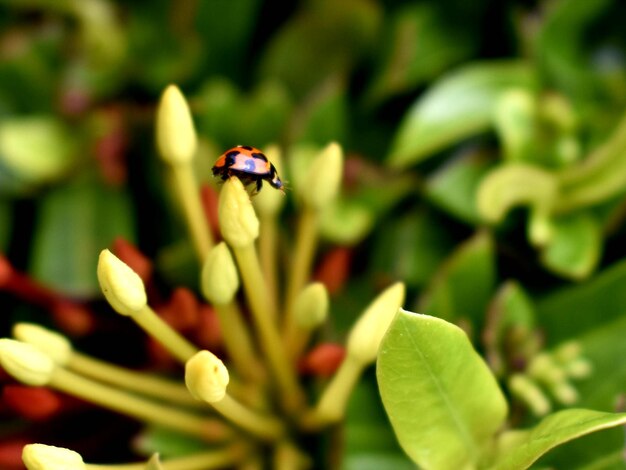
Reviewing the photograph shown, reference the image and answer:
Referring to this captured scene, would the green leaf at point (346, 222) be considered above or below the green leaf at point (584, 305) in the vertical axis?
above

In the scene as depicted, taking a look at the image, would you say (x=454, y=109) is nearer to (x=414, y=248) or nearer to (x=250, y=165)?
(x=414, y=248)

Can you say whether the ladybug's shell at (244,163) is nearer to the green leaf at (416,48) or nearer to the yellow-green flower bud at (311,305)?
the yellow-green flower bud at (311,305)

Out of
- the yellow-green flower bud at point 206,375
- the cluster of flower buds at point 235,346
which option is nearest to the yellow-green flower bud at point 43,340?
the cluster of flower buds at point 235,346

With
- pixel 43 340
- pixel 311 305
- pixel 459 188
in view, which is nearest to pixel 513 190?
pixel 459 188

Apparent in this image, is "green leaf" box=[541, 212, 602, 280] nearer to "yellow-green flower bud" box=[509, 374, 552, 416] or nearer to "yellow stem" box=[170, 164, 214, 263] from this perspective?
"yellow-green flower bud" box=[509, 374, 552, 416]

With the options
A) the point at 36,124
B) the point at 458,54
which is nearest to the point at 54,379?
the point at 36,124

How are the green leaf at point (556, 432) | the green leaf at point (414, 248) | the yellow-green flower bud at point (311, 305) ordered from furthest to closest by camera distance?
1. the green leaf at point (414, 248)
2. the yellow-green flower bud at point (311, 305)
3. the green leaf at point (556, 432)

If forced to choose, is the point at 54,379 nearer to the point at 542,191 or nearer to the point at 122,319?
the point at 122,319
